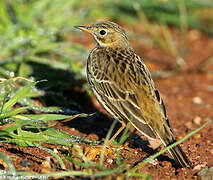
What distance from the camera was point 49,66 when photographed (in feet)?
23.0

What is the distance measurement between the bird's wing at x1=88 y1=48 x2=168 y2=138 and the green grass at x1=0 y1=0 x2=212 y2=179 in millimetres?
305

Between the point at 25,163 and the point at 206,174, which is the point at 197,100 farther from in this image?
the point at 25,163

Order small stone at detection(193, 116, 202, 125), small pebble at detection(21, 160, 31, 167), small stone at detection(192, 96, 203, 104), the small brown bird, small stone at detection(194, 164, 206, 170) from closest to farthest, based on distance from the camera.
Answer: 1. small pebble at detection(21, 160, 31, 167)
2. small stone at detection(194, 164, 206, 170)
3. the small brown bird
4. small stone at detection(193, 116, 202, 125)
5. small stone at detection(192, 96, 203, 104)

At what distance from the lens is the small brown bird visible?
456 centimetres

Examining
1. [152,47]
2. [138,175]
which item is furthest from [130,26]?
[138,175]

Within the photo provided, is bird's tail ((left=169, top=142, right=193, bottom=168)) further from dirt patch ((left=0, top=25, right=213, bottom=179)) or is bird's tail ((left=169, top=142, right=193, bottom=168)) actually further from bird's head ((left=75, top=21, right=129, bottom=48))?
bird's head ((left=75, top=21, right=129, bottom=48))

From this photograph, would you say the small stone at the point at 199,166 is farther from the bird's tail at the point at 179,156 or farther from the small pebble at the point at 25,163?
the small pebble at the point at 25,163

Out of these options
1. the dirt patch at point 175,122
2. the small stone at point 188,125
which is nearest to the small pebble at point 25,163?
the dirt patch at point 175,122

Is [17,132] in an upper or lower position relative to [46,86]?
lower

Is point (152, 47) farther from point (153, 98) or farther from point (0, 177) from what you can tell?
point (0, 177)

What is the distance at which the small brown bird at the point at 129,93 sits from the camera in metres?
4.56

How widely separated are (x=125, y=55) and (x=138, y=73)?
509mm

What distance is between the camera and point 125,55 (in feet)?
18.1

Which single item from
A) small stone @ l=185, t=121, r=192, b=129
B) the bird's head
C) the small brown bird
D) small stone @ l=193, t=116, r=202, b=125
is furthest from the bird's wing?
small stone @ l=193, t=116, r=202, b=125
